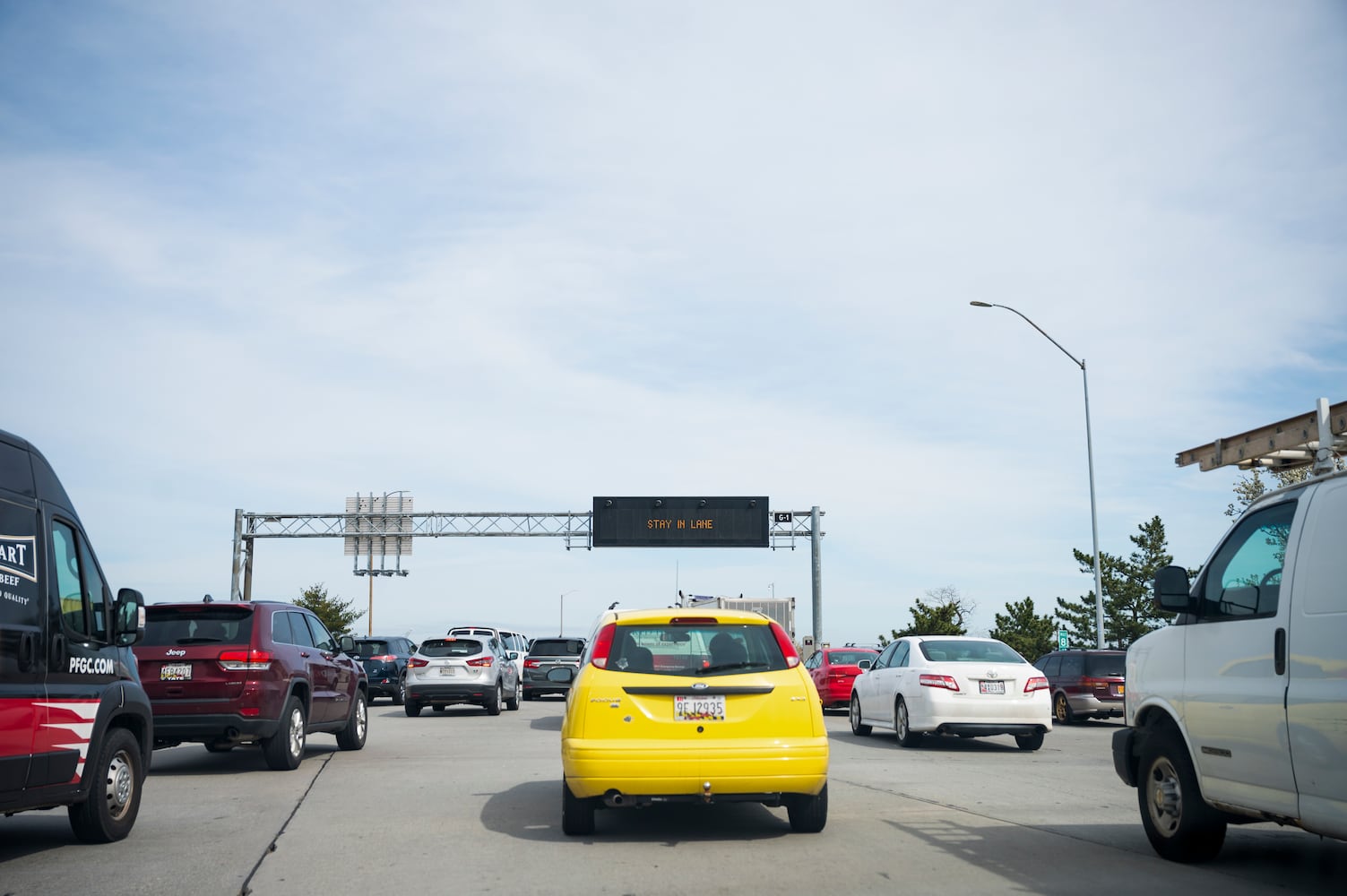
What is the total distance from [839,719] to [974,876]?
57.0 ft

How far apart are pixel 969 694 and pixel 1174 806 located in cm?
847

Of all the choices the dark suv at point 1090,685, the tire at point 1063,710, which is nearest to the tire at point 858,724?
the dark suv at point 1090,685

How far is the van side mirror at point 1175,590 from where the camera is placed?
7.33 m

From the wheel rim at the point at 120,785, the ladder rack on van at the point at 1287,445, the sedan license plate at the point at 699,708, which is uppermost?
the ladder rack on van at the point at 1287,445

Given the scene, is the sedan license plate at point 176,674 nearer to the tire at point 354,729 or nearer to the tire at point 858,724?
the tire at point 354,729

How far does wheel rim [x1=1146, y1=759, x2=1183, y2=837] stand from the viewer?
7.47m

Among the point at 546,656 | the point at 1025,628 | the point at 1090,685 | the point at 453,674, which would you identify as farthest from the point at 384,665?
the point at 1025,628

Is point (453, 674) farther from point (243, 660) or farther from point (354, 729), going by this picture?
point (243, 660)

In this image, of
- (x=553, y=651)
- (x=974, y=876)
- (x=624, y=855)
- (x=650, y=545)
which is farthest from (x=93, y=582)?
(x=650, y=545)

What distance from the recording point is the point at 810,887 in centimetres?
689

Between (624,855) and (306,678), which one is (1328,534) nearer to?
(624,855)

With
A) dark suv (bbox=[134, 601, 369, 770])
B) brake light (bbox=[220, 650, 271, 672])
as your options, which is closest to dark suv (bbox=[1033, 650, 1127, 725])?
dark suv (bbox=[134, 601, 369, 770])

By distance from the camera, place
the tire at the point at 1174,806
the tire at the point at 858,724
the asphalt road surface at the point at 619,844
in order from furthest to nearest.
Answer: the tire at the point at 858,724, the tire at the point at 1174,806, the asphalt road surface at the point at 619,844

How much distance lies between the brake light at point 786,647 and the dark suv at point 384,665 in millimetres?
22456
